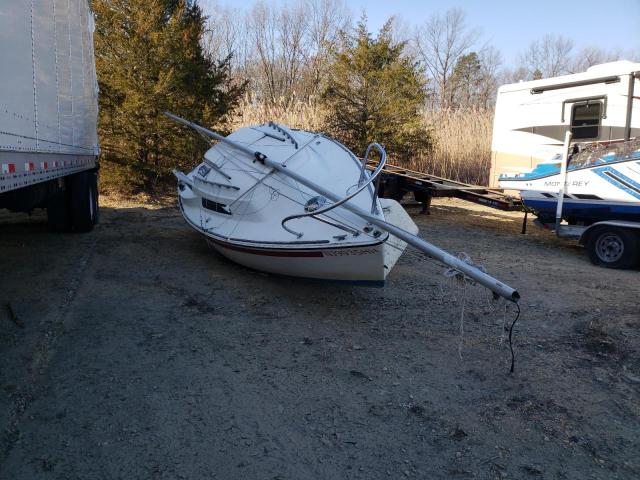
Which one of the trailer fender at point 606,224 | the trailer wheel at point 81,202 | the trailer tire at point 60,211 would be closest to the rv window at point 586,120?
the trailer fender at point 606,224

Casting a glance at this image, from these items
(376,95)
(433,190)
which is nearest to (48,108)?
(433,190)

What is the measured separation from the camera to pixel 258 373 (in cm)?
379

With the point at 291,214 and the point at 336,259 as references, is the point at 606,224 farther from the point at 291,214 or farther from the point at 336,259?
the point at 291,214

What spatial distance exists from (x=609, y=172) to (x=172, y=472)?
7.13 meters

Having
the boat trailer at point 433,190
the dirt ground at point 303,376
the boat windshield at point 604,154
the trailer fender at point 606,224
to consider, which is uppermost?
the boat windshield at point 604,154

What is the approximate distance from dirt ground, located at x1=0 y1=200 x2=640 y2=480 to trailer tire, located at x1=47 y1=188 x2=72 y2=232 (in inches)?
66.8

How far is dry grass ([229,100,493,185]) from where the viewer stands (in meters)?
15.3

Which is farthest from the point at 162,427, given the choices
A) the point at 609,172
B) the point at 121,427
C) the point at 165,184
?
the point at 165,184

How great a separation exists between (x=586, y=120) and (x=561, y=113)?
0.50 metres

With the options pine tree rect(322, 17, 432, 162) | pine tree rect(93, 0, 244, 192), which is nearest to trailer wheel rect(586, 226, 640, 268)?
pine tree rect(322, 17, 432, 162)

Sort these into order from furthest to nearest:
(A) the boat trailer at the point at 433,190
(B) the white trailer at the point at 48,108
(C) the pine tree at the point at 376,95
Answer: (C) the pine tree at the point at 376,95 < (A) the boat trailer at the point at 433,190 < (B) the white trailer at the point at 48,108

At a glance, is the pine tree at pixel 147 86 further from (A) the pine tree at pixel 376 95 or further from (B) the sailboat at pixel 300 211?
(B) the sailboat at pixel 300 211

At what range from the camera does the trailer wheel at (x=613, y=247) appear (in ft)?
22.8

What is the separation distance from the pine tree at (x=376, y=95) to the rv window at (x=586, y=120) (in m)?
4.30
